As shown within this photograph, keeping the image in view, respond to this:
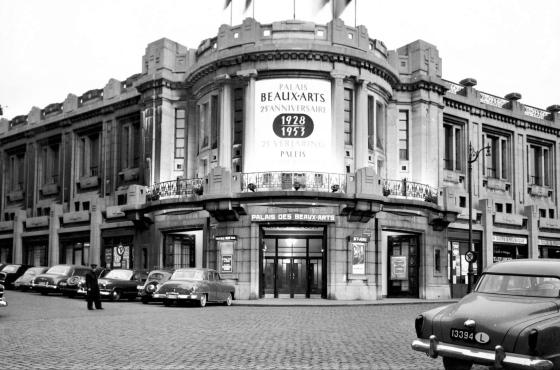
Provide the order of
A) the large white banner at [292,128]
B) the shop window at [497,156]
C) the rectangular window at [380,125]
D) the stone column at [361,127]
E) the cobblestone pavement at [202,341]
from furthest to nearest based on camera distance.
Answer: the shop window at [497,156], the rectangular window at [380,125], the stone column at [361,127], the large white banner at [292,128], the cobblestone pavement at [202,341]

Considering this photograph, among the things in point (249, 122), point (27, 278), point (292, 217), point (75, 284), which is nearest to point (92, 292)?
point (75, 284)

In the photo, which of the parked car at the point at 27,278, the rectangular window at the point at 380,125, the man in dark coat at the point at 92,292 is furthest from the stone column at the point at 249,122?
the man in dark coat at the point at 92,292

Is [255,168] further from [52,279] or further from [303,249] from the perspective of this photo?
[52,279]

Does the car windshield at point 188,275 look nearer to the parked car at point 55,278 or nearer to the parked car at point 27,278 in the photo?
the parked car at point 55,278

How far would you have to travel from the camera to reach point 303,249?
3388 centimetres

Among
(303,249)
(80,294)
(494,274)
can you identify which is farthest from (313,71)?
(494,274)

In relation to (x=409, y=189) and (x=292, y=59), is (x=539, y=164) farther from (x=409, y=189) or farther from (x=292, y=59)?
(x=292, y=59)

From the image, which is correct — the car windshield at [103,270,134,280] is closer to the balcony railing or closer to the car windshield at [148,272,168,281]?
the car windshield at [148,272,168,281]

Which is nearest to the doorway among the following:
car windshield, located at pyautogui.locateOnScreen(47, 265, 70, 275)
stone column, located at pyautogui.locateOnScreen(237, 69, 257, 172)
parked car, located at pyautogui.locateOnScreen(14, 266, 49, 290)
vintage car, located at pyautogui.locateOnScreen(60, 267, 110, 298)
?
Result: stone column, located at pyautogui.locateOnScreen(237, 69, 257, 172)

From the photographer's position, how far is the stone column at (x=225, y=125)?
35.3 meters

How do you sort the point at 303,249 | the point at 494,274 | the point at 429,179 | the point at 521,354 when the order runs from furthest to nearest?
the point at 429,179, the point at 303,249, the point at 494,274, the point at 521,354

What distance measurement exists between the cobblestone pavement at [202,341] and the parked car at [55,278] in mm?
9636

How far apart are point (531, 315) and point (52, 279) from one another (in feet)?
84.9

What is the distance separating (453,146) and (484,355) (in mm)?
34409
